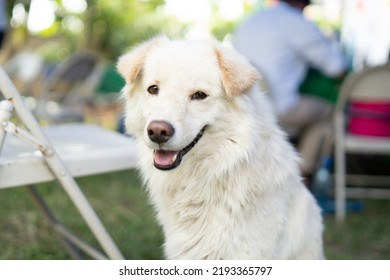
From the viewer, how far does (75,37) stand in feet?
52.5

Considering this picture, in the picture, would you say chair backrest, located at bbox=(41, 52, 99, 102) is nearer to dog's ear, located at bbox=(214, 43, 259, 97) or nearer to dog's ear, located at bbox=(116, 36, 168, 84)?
dog's ear, located at bbox=(116, 36, 168, 84)

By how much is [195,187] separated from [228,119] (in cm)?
34

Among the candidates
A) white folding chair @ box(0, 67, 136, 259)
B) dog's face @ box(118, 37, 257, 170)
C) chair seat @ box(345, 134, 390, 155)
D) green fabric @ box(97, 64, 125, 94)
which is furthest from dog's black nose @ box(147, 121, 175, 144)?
green fabric @ box(97, 64, 125, 94)

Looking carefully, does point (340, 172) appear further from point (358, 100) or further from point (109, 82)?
point (109, 82)

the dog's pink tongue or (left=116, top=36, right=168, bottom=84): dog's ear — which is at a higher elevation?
(left=116, top=36, right=168, bottom=84): dog's ear

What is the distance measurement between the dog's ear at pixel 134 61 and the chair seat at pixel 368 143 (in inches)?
95.5

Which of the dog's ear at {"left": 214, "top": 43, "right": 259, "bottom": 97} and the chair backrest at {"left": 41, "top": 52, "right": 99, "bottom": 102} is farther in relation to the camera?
the chair backrest at {"left": 41, "top": 52, "right": 99, "bottom": 102}

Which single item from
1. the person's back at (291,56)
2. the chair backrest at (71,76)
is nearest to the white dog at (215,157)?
the person's back at (291,56)

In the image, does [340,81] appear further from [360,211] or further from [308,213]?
[308,213]

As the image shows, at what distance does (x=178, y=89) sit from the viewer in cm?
227

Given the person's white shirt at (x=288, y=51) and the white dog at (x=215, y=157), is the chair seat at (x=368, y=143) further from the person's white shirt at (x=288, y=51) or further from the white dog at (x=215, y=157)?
the white dog at (x=215, y=157)

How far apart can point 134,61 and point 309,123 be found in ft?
10.3

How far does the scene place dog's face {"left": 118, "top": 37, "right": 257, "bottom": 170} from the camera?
84.8 inches

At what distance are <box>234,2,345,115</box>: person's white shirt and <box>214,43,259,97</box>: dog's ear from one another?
261 cm
